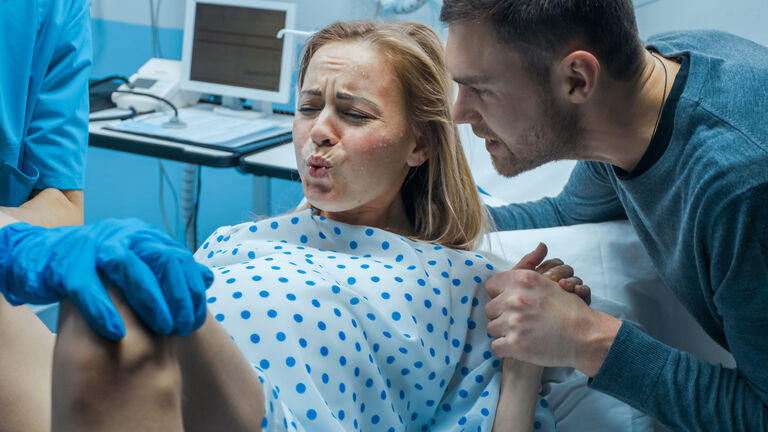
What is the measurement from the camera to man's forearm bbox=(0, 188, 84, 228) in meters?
1.27

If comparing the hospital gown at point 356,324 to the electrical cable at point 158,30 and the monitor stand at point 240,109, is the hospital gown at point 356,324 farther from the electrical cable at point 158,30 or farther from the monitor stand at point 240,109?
the electrical cable at point 158,30

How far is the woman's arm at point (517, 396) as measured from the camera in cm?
118

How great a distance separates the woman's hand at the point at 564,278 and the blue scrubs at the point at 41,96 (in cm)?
95

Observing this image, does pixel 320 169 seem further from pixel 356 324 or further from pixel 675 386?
pixel 675 386

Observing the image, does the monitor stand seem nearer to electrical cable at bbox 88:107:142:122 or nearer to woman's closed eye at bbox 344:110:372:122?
electrical cable at bbox 88:107:142:122

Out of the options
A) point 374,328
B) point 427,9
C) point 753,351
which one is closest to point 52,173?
point 374,328

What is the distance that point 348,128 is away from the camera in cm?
132

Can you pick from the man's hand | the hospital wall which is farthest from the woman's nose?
the hospital wall

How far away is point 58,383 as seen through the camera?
2.27 ft

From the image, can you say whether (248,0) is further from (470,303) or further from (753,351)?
(753,351)

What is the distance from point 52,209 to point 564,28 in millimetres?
988

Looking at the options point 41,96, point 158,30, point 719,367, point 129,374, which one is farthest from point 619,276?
point 158,30

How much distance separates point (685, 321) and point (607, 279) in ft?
0.65

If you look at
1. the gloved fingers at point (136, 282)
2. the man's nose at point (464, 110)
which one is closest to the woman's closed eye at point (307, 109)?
the man's nose at point (464, 110)
